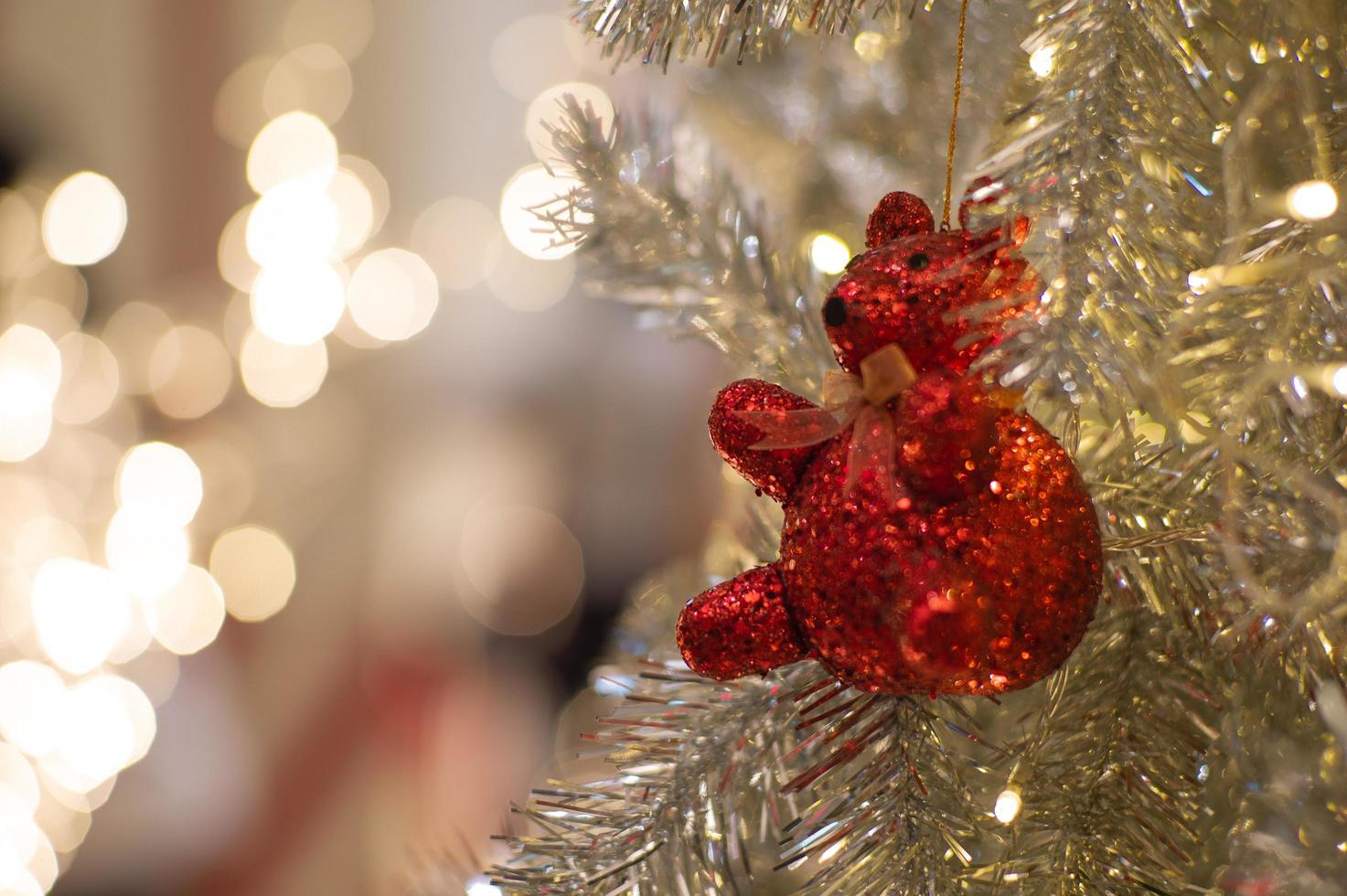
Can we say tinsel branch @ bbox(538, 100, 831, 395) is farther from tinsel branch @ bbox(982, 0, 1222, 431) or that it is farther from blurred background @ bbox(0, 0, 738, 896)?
blurred background @ bbox(0, 0, 738, 896)

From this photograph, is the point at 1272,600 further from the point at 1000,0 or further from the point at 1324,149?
the point at 1000,0

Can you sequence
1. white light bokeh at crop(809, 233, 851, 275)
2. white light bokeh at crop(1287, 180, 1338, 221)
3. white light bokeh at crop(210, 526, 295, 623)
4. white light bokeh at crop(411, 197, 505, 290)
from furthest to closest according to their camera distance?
white light bokeh at crop(411, 197, 505, 290) < white light bokeh at crop(210, 526, 295, 623) < white light bokeh at crop(809, 233, 851, 275) < white light bokeh at crop(1287, 180, 1338, 221)

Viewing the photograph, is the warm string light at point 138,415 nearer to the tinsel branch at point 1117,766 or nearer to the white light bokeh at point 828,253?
the white light bokeh at point 828,253

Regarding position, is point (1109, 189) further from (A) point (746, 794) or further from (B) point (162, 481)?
(B) point (162, 481)

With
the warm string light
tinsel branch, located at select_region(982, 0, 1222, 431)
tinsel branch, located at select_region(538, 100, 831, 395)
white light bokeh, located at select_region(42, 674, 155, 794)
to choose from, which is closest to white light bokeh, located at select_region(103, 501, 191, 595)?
the warm string light

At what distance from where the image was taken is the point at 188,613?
1151mm

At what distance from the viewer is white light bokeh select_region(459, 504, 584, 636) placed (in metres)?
1.30

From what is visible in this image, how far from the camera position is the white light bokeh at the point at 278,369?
3.97 feet

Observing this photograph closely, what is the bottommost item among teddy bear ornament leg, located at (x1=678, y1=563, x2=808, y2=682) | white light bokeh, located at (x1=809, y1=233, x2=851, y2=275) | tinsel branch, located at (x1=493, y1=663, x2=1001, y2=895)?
tinsel branch, located at (x1=493, y1=663, x2=1001, y2=895)

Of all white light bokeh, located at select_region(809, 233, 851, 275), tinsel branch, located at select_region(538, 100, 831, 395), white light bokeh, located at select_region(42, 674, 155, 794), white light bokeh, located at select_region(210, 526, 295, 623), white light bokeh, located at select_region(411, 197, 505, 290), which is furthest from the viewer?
white light bokeh, located at select_region(411, 197, 505, 290)

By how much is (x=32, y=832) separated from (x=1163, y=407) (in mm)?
1240

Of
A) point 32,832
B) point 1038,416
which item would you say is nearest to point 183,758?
point 32,832

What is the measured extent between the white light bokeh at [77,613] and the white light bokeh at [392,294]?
454 mm

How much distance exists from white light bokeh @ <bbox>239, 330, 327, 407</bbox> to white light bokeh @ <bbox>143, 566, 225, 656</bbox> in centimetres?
24
